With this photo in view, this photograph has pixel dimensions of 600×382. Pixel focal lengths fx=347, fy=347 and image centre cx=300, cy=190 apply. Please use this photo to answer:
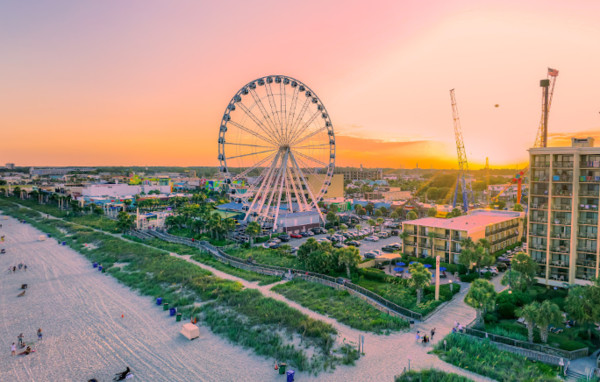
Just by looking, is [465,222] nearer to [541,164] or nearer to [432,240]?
[432,240]

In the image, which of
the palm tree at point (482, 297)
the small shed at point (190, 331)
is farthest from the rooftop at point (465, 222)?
the small shed at point (190, 331)

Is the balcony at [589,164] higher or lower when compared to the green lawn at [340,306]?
higher

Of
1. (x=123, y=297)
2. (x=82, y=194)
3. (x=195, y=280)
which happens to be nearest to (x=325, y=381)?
(x=195, y=280)

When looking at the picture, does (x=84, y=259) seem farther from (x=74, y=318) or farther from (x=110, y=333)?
(x=110, y=333)

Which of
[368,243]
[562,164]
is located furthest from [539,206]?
[368,243]

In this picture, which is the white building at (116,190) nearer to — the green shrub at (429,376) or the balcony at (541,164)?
the balcony at (541,164)

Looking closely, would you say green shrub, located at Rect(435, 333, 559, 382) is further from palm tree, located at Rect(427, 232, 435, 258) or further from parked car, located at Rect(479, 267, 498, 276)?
palm tree, located at Rect(427, 232, 435, 258)
